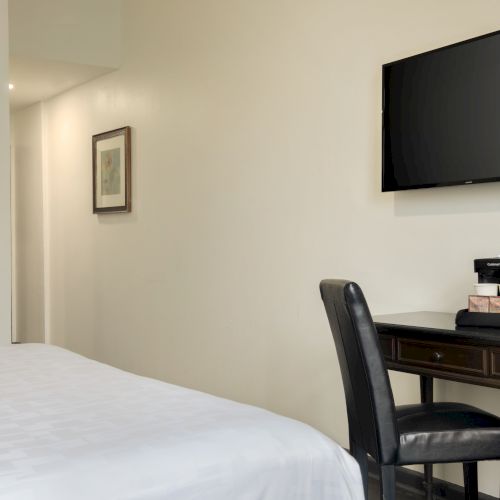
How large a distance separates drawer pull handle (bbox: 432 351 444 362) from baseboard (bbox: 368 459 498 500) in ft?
2.78

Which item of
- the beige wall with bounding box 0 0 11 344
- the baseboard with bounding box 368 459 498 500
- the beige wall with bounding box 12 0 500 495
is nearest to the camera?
the baseboard with bounding box 368 459 498 500

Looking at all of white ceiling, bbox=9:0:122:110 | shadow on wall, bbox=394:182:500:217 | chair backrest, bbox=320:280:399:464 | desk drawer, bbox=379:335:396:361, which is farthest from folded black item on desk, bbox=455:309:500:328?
white ceiling, bbox=9:0:122:110

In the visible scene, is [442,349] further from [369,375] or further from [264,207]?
[264,207]

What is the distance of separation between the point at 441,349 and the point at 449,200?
86 centimetres

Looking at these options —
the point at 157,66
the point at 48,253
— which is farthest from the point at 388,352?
the point at 48,253

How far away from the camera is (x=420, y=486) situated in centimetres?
329

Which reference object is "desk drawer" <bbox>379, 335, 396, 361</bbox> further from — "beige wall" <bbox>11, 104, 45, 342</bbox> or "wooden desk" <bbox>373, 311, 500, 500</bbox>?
"beige wall" <bbox>11, 104, 45, 342</bbox>

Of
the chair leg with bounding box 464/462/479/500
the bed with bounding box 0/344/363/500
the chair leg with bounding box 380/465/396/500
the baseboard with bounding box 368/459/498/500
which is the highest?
the bed with bounding box 0/344/363/500

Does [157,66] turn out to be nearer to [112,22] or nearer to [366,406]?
[112,22]

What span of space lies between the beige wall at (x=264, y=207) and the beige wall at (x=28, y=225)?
3.17 feet

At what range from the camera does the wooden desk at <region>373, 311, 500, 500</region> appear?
2.35m

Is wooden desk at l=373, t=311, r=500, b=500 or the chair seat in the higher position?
wooden desk at l=373, t=311, r=500, b=500

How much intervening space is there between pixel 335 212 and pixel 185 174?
4.86 feet

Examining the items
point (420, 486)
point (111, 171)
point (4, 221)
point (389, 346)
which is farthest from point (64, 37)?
point (420, 486)
